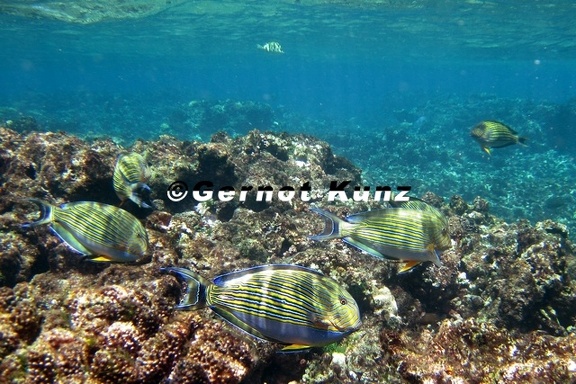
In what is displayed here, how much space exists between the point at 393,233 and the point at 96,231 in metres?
2.90

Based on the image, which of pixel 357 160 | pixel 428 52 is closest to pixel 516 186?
pixel 357 160

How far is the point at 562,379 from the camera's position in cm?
305

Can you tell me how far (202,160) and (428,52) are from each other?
57.6 m

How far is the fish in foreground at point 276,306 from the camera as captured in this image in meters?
2.36

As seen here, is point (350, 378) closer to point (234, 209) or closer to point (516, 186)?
point (234, 209)

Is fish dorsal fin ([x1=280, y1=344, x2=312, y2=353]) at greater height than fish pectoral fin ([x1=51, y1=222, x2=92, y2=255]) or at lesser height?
greater

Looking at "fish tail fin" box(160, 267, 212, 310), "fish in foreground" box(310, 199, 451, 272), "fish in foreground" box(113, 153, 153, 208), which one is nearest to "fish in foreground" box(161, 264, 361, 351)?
"fish tail fin" box(160, 267, 212, 310)

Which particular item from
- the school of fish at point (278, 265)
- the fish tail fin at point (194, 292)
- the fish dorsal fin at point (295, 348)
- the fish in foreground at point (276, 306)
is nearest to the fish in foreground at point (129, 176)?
the school of fish at point (278, 265)

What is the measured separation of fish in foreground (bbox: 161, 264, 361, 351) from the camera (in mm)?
2363

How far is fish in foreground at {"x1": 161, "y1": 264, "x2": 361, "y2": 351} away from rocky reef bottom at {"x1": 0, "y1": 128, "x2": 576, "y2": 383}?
1.03 meters

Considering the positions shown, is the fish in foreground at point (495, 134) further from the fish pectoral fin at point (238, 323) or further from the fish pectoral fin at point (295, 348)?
the fish pectoral fin at point (238, 323)

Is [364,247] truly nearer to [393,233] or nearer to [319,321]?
[393,233]

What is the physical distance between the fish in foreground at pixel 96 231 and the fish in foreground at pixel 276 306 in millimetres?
1445

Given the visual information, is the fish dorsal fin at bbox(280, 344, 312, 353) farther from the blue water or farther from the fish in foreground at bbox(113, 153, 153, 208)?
the blue water
